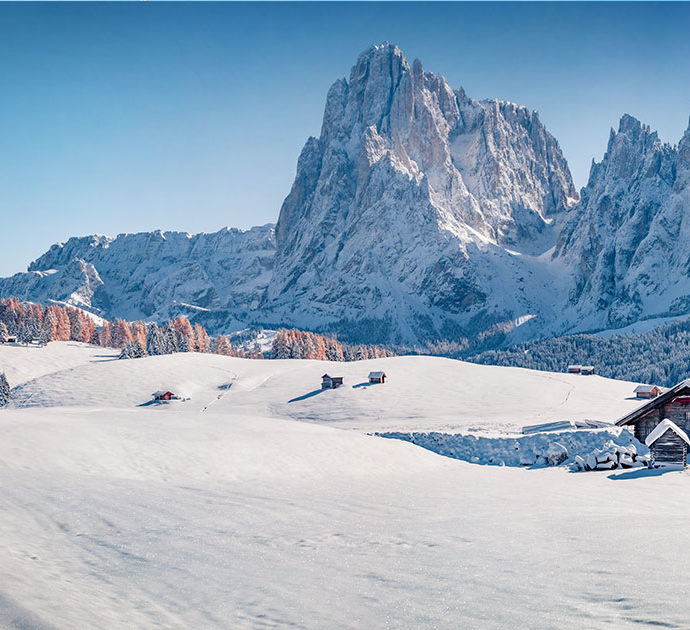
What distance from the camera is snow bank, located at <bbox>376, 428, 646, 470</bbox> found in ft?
106

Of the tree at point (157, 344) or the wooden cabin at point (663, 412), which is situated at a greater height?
the tree at point (157, 344)

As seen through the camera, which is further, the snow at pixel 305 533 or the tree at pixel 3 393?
the tree at pixel 3 393

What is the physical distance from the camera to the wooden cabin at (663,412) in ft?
108

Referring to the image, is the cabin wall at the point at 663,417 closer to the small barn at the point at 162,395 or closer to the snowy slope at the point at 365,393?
the snowy slope at the point at 365,393

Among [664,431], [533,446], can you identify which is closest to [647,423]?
[533,446]

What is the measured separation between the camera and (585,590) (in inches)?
378

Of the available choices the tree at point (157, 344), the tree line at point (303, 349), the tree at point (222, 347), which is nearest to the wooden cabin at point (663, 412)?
the tree line at point (303, 349)

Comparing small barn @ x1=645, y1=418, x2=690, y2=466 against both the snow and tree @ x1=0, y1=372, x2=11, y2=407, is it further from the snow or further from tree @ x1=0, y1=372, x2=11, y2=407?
tree @ x1=0, y1=372, x2=11, y2=407

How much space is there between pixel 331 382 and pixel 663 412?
196 feet

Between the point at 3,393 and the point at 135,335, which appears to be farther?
the point at 135,335

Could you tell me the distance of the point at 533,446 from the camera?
36.8 meters

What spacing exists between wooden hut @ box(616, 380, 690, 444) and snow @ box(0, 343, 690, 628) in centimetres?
366

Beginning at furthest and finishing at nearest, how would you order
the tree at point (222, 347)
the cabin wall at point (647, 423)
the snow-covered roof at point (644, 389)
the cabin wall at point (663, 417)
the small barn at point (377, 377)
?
the tree at point (222, 347)
the small barn at point (377, 377)
the snow-covered roof at point (644, 389)
the cabin wall at point (647, 423)
the cabin wall at point (663, 417)

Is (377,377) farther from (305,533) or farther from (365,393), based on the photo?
(305,533)
